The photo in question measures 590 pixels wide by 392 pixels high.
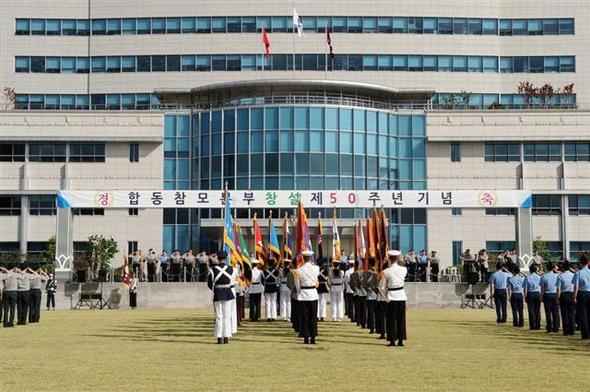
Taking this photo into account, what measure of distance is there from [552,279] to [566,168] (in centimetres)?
3458

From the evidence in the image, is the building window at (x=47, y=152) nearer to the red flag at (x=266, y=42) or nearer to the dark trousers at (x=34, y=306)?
the red flag at (x=266, y=42)

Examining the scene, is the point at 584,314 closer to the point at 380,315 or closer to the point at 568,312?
the point at 568,312

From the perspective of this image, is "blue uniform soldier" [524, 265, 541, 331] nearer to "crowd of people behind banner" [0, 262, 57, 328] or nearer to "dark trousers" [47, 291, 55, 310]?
"crowd of people behind banner" [0, 262, 57, 328]

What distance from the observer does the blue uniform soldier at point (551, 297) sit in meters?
22.8

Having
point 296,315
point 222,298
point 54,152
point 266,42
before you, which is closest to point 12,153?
point 54,152

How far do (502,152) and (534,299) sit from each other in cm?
3286

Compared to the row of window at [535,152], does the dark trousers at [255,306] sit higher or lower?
lower

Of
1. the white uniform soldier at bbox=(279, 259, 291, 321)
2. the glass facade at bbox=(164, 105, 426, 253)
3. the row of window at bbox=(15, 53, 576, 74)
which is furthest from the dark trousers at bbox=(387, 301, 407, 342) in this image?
the row of window at bbox=(15, 53, 576, 74)

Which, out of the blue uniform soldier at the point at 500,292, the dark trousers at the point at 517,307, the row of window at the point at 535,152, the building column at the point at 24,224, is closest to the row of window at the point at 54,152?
the building column at the point at 24,224

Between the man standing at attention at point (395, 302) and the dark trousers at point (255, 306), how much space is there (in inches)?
343

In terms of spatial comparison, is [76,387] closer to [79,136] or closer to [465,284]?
[465,284]

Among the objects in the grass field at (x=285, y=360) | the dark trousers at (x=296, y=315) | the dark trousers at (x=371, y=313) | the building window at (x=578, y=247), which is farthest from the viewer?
the building window at (x=578, y=247)

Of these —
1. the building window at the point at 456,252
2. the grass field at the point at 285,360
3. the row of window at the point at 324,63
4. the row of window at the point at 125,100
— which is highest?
the row of window at the point at 324,63

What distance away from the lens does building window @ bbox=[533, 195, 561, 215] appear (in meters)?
56.5
